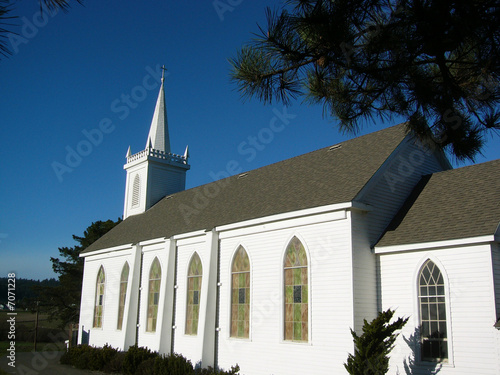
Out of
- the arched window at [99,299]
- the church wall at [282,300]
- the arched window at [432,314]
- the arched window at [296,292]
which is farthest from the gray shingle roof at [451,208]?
the arched window at [99,299]

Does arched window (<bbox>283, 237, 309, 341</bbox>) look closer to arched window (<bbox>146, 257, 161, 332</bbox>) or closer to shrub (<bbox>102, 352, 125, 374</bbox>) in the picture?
shrub (<bbox>102, 352, 125, 374</bbox>)

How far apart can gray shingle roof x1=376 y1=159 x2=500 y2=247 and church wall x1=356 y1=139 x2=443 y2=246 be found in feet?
0.92

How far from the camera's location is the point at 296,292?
15.8 meters

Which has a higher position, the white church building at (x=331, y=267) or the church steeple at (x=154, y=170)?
the church steeple at (x=154, y=170)

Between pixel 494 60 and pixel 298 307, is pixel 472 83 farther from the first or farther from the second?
pixel 298 307

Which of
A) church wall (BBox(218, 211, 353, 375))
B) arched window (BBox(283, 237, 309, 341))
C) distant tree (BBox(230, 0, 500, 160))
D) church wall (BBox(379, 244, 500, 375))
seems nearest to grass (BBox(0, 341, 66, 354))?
church wall (BBox(218, 211, 353, 375))

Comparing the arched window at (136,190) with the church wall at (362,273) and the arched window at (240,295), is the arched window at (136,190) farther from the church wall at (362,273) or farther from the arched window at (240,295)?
the church wall at (362,273)

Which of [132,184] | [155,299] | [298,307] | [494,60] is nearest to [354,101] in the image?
[494,60]

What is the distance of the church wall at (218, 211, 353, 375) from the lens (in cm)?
1420

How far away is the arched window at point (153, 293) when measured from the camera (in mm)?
22469

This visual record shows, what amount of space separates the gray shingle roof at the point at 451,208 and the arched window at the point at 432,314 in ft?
3.43

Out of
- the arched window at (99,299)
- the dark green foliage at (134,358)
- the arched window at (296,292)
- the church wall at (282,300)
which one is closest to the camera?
the church wall at (282,300)

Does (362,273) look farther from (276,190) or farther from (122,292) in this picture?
(122,292)

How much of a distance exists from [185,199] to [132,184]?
6831 millimetres
